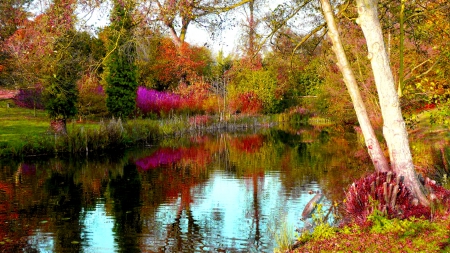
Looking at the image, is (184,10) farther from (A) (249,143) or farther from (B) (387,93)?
(A) (249,143)

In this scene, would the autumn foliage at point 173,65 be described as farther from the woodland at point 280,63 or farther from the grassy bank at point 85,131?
the grassy bank at point 85,131

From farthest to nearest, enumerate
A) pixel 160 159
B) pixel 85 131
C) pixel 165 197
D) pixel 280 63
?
pixel 280 63, pixel 85 131, pixel 160 159, pixel 165 197

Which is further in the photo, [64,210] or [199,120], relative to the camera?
[199,120]

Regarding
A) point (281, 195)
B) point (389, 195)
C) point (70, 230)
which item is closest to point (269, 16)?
point (281, 195)

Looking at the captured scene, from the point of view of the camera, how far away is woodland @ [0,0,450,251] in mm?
7965

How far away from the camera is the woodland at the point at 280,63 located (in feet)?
26.1

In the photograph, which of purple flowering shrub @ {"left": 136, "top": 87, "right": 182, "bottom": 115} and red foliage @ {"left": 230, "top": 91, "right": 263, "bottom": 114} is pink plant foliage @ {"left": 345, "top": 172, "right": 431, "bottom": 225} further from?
red foliage @ {"left": 230, "top": 91, "right": 263, "bottom": 114}

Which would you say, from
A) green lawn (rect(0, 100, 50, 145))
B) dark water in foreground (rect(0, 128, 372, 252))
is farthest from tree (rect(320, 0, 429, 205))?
green lawn (rect(0, 100, 50, 145))

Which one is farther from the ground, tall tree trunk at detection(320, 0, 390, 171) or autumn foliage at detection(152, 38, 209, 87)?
autumn foliage at detection(152, 38, 209, 87)

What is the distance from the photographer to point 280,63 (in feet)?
129

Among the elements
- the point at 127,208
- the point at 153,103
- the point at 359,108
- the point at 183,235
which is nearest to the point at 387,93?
the point at 359,108

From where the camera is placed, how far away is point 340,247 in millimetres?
6141

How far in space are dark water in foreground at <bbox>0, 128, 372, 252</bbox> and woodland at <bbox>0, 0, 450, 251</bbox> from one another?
72.5 inches

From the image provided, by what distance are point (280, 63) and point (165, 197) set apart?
94.8 feet
